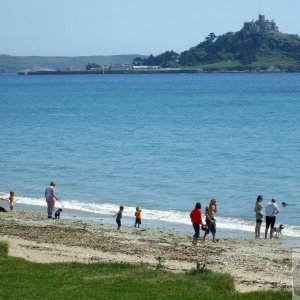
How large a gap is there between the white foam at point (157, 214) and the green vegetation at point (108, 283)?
Answer: 1061cm

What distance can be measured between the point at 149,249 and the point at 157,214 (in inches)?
396

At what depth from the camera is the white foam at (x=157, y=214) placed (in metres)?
28.5

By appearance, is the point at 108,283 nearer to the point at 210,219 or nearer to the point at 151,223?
the point at 210,219

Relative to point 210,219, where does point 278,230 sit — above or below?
below

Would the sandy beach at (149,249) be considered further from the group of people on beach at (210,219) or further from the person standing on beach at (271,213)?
the person standing on beach at (271,213)

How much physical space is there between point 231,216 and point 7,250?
13.2 metres

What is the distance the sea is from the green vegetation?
10.6m

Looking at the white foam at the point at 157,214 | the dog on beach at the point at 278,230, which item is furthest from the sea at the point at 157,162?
the dog on beach at the point at 278,230

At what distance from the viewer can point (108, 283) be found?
15.9 metres

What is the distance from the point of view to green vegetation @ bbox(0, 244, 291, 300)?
49.0ft

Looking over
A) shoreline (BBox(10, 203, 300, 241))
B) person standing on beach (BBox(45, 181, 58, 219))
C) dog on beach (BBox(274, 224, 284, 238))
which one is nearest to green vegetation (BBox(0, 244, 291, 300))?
shoreline (BBox(10, 203, 300, 241))

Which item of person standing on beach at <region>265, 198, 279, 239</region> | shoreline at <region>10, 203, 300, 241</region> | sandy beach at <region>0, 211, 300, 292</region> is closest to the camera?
sandy beach at <region>0, 211, 300, 292</region>

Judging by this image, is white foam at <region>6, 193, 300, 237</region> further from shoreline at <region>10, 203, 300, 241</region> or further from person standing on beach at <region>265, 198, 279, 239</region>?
person standing on beach at <region>265, 198, 279, 239</region>

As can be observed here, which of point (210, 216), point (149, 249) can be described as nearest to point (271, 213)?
point (210, 216)
